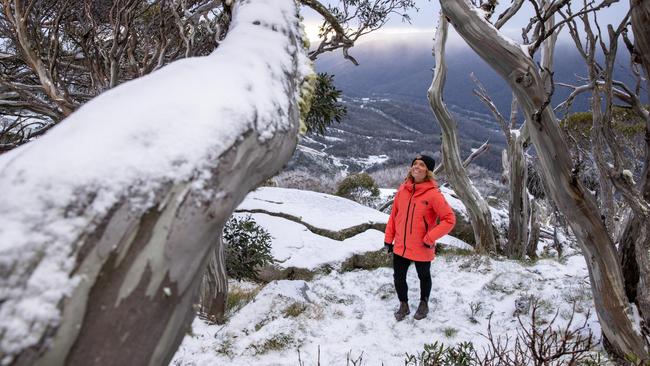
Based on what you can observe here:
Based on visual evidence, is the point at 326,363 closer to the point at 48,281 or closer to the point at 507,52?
the point at 507,52

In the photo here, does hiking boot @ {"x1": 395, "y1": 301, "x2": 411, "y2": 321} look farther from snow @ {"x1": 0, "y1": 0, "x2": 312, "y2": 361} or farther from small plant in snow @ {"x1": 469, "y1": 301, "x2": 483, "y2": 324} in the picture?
snow @ {"x1": 0, "y1": 0, "x2": 312, "y2": 361}

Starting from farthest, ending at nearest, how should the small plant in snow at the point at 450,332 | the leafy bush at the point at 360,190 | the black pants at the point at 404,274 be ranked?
the leafy bush at the point at 360,190 → the black pants at the point at 404,274 → the small plant in snow at the point at 450,332

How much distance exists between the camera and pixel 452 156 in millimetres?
7551

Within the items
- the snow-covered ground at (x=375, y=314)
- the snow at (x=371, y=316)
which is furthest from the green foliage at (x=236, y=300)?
the snow at (x=371, y=316)

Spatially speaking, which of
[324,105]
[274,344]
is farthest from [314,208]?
[274,344]

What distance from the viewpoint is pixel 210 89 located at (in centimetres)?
108

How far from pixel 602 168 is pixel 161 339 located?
340 centimetres

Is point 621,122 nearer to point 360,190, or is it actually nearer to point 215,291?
point 360,190

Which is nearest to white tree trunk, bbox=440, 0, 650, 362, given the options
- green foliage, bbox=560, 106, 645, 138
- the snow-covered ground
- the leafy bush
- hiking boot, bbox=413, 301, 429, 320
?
the snow-covered ground

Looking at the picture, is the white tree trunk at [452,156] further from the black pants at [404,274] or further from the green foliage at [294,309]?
→ the green foliage at [294,309]

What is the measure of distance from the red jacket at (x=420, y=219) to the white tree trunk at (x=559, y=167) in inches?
38.3

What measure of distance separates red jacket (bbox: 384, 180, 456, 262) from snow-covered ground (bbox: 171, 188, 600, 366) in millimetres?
769

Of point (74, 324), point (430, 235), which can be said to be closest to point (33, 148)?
point (74, 324)

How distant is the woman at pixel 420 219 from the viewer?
3947mm
